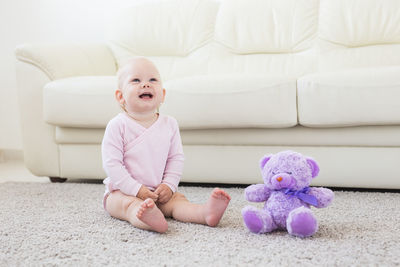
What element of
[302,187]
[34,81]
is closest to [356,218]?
[302,187]

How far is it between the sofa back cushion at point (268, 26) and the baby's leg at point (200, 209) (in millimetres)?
1321

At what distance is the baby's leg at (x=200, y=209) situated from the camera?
1176 mm

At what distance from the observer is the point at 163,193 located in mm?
1351

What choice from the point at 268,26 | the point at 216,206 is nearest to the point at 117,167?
the point at 216,206

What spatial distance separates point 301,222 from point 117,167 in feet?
1.79

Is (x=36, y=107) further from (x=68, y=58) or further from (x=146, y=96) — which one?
(x=146, y=96)

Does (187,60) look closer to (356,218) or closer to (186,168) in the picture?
(186,168)

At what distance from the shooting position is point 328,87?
1665mm

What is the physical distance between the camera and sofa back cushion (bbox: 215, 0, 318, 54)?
7.97 feet

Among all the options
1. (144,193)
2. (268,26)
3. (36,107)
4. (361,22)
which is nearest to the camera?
(144,193)

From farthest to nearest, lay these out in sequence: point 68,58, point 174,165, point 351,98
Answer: point 68,58, point 351,98, point 174,165

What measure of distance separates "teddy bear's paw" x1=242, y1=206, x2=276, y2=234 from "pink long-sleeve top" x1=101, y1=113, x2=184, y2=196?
319mm

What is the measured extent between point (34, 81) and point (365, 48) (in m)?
1.60

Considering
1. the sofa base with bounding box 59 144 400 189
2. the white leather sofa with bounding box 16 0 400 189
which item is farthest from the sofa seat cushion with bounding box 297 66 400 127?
the sofa base with bounding box 59 144 400 189
